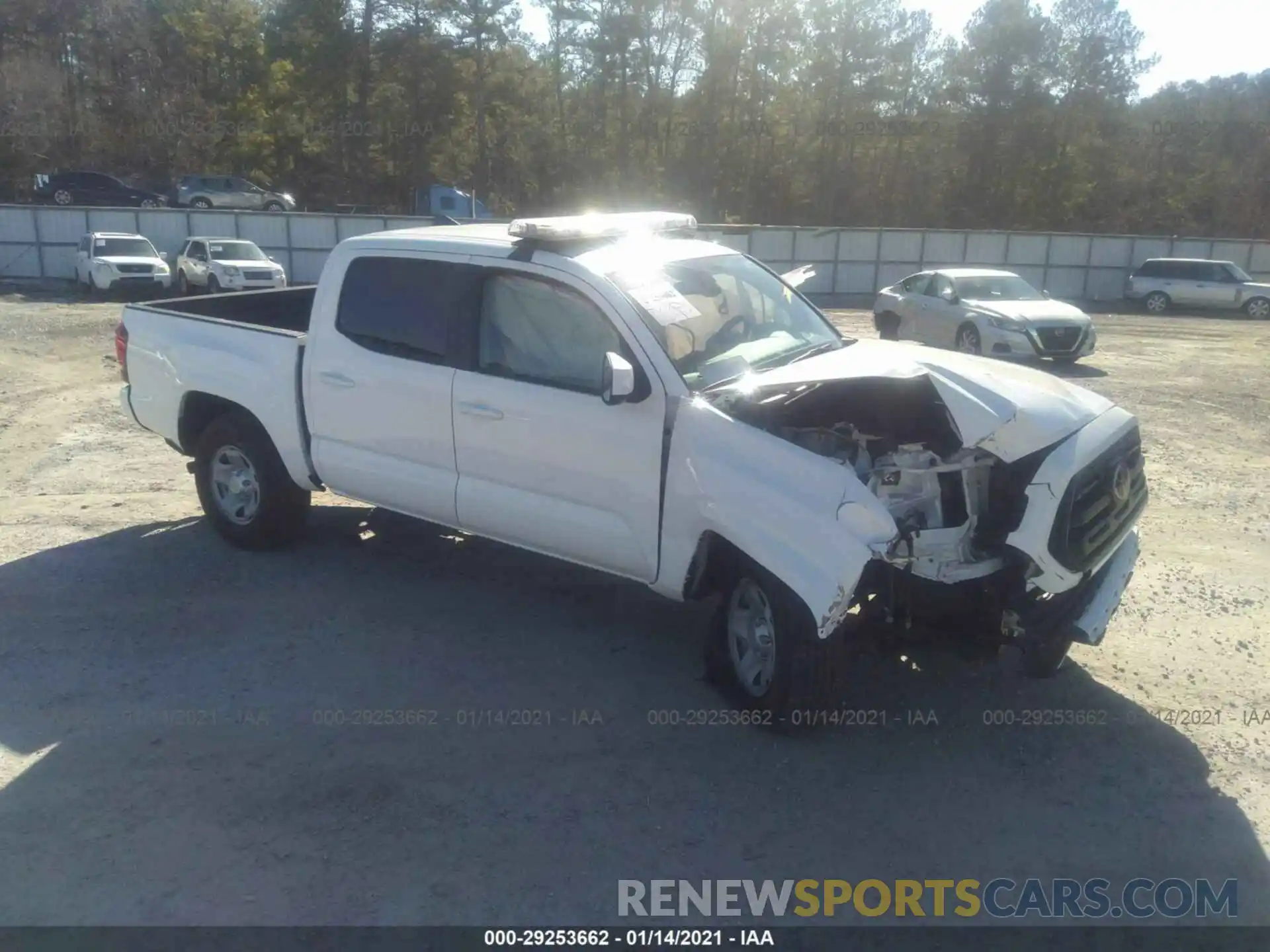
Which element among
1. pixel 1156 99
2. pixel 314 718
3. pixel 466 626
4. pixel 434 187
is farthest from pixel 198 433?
pixel 1156 99

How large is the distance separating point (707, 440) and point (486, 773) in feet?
5.43

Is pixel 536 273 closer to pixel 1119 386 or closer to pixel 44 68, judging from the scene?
pixel 1119 386

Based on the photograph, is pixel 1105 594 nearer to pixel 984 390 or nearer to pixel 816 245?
pixel 984 390

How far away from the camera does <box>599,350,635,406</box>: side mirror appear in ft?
14.8

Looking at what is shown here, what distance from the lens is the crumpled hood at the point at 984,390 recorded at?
4.20 meters

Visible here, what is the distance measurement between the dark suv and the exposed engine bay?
41.6 metres

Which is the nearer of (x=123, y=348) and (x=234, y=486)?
(x=234, y=486)

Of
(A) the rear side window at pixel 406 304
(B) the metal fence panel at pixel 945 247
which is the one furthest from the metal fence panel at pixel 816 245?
(A) the rear side window at pixel 406 304

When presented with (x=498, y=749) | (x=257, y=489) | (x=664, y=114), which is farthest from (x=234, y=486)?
(x=664, y=114)

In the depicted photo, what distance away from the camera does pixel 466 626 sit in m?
5.75

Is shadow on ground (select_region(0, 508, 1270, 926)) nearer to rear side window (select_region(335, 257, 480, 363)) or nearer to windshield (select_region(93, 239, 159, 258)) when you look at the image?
rear side window (select_region(335, 257, 480, 363))

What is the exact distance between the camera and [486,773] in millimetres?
4312

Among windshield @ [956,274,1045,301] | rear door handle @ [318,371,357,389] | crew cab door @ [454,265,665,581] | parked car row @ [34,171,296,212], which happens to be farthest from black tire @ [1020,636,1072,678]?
parked car row @ [34,171,296,212]

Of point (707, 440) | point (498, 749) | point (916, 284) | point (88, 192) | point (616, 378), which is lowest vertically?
point (498, 749)
